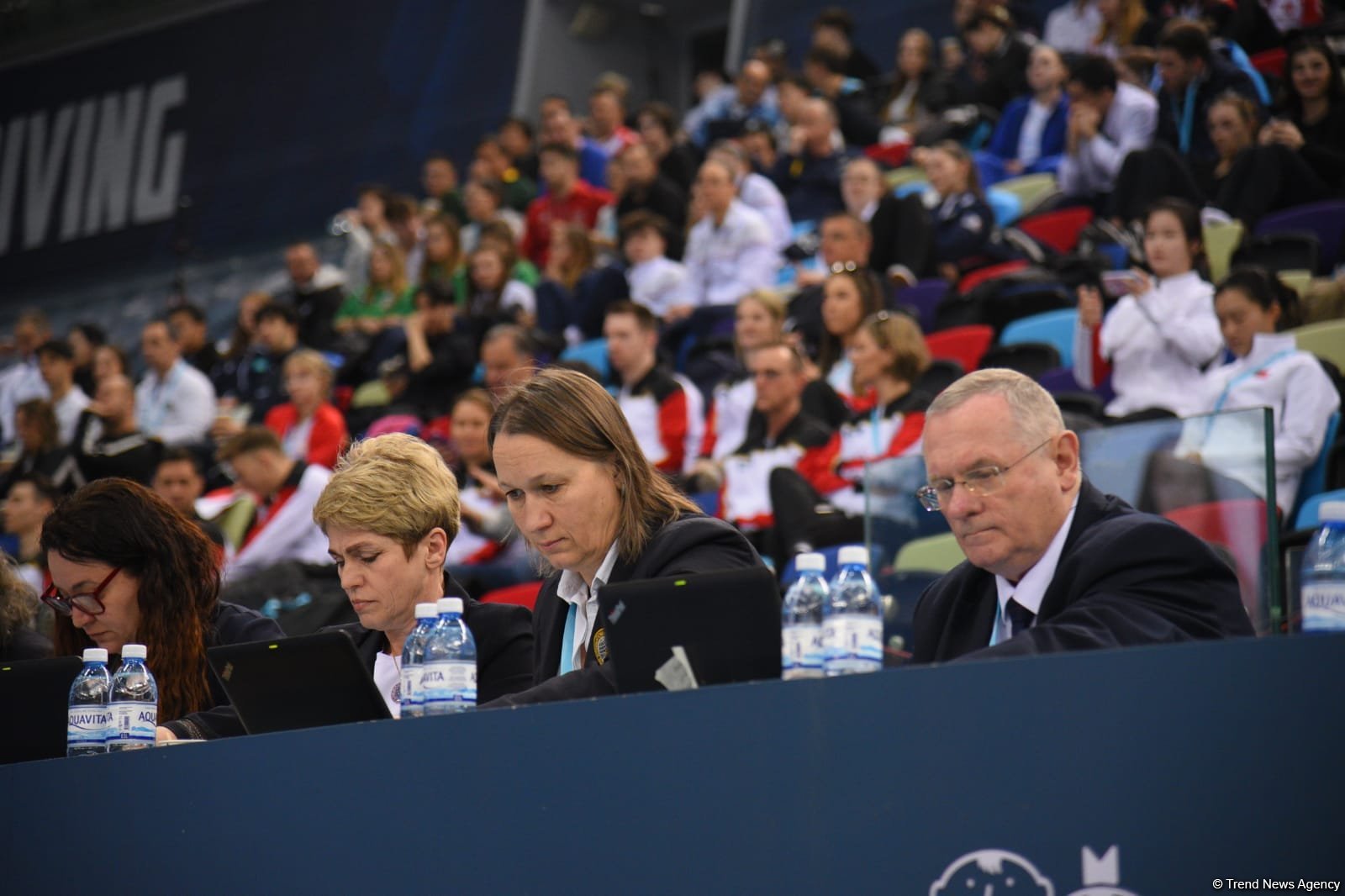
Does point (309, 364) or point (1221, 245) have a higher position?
point (1221, 245)

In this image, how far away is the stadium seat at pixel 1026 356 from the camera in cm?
560

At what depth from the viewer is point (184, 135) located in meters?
14.6

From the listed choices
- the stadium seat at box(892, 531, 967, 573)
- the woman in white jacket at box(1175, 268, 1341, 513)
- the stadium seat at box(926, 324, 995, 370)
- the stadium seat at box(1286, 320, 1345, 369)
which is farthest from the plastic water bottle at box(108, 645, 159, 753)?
the stadium seat at box(926, 324, 995, 370)

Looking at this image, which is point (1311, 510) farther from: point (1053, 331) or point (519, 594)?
point (519, 594)

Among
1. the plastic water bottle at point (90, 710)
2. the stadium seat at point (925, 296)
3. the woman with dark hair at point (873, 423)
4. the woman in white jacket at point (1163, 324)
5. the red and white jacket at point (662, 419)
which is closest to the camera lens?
the plastic water bottle at point (90, 710)

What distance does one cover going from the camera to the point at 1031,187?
8.00 metres

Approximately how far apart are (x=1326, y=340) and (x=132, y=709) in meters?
3.85

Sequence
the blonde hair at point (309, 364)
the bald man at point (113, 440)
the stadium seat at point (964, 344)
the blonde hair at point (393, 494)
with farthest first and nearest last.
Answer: the blonde hair at point (309, 364), the bald man at point (113, 440), the stadium seat at point (964, 344), the blonde hair at point (393, 494)

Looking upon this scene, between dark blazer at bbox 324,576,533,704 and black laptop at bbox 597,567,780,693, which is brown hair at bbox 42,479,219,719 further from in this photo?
black laptop at bbox 597,567,780,693

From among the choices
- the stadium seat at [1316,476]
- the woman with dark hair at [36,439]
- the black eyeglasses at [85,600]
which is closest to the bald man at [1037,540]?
the black eyeglasses at [85,600]

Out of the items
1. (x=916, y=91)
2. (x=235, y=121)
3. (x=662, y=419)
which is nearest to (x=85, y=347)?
(x=662, y=419)

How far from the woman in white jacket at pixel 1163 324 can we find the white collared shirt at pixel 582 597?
3.01 meters

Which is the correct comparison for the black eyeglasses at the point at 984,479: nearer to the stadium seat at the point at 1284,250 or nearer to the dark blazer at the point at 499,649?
the dark blazer at the point at 499,649

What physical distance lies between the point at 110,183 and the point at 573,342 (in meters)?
8.47
